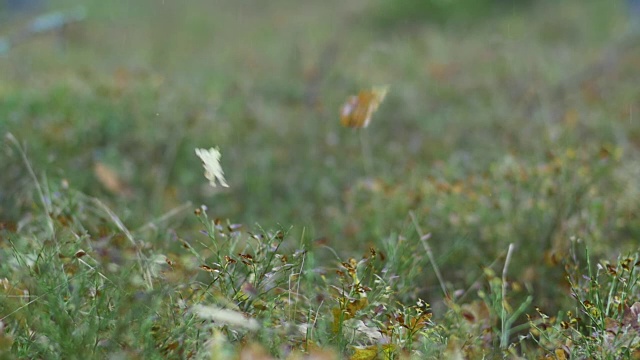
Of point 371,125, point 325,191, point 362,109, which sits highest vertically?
point 362,109

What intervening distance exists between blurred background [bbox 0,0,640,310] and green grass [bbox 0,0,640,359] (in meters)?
0.02

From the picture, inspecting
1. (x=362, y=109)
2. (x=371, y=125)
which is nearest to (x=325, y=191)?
(x=371, y=125)

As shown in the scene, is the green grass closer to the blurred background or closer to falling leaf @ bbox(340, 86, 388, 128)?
the blurred background

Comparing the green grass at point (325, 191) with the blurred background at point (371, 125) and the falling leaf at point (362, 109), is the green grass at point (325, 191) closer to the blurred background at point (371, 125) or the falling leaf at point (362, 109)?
the blurred background at point (371, 125)

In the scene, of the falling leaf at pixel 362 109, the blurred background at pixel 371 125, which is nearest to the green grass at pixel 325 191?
the blurred background at pixel 371 125

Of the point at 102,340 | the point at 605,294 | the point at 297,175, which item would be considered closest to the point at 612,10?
the point at 297,175

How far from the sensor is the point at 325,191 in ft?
14.3

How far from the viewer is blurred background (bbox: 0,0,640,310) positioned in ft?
10.5

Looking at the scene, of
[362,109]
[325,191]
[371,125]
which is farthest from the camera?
[371,125]

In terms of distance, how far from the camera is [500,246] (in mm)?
3098

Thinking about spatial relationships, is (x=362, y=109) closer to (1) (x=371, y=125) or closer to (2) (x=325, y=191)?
(2) (x=325, y=191)

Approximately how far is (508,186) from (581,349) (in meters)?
1.75

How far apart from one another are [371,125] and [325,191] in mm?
1342

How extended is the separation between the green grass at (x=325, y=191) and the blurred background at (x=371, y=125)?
2 centimetres
